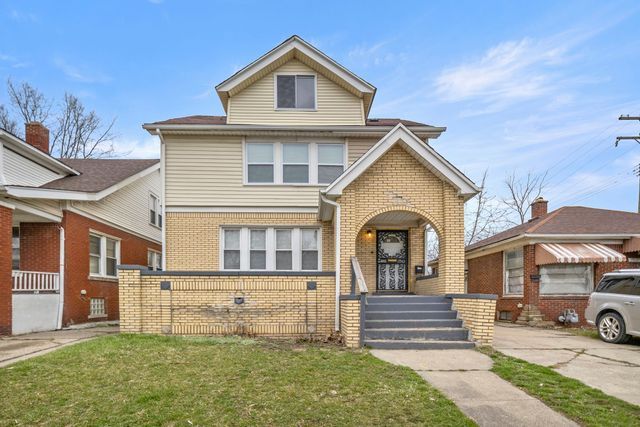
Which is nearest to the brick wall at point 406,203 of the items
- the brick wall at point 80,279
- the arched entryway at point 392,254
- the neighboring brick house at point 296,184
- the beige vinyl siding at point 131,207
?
the neighboring brick house at point 296,184

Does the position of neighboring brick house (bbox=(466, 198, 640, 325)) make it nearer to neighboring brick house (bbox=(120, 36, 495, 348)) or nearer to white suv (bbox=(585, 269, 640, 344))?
white suv (bbox=(585, 269, 640, 344))

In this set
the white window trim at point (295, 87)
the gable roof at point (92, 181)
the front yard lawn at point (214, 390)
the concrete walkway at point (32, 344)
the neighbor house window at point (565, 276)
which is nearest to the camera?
the front yard lawn at point (214, 390)

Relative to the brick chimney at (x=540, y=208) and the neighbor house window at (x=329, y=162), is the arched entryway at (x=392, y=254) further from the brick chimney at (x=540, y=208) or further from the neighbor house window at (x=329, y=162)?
the brick chimney at (x=540, y=208)

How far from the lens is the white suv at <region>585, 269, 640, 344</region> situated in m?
9.18

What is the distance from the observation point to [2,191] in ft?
31.8

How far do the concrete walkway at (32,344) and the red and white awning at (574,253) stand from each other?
13608mm

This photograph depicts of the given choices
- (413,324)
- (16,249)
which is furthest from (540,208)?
(16,249)

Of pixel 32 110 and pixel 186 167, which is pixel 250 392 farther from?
pixel 32 110

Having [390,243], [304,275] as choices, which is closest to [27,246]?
[304,275]

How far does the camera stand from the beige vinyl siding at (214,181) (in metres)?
12.3

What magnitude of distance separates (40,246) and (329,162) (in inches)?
362

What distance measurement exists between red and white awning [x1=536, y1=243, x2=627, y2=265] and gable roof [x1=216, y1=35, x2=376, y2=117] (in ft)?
26.0

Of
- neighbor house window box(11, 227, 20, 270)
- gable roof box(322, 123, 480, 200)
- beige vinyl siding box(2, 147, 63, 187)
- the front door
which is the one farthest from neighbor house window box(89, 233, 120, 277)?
the front door

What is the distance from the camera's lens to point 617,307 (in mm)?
9492
